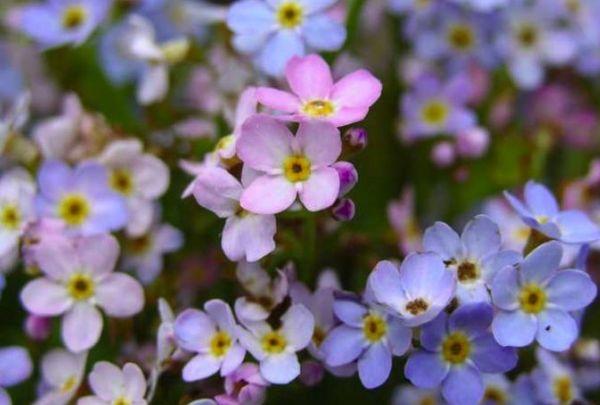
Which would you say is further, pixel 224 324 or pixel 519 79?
pixel 519 79

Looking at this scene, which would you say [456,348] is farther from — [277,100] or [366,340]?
[277,100]

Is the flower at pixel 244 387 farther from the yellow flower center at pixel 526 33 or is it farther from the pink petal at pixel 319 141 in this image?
the yellow flower center at pixel 526 33

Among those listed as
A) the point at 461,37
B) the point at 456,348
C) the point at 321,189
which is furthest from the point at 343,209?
the point at 461,37

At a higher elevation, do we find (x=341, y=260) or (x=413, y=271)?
(x=413, y=271)

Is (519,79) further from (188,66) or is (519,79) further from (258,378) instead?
(258,378)

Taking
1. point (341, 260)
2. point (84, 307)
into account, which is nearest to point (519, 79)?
point (341, 260)

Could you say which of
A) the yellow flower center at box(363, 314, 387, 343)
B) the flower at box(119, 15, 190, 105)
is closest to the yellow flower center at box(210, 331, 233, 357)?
the yellow flower center at box(363, 314, 387, 343)
